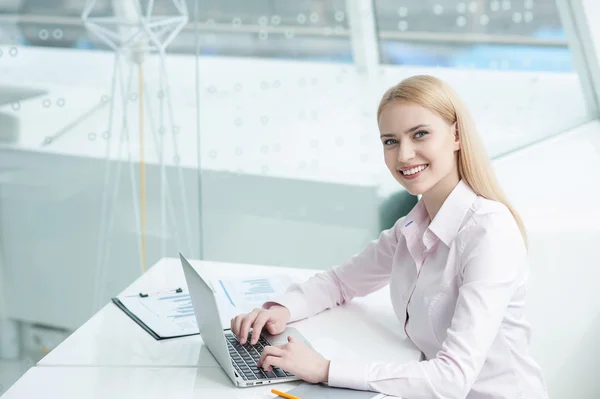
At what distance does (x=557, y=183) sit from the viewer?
9.77 feet

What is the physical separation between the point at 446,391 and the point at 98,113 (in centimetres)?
170

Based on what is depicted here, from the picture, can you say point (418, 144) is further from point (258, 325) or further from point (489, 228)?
point (258, 325)

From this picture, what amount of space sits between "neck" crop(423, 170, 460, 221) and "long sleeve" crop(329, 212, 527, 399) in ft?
0.57

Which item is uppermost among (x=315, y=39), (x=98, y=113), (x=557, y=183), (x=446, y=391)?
(x=315, y=39)

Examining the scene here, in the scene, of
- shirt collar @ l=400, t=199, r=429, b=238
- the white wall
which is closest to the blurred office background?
the white wall

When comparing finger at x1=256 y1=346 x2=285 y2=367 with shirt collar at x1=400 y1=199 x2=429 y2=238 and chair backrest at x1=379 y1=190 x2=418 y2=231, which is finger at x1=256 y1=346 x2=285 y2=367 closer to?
shirt collar at x1=400 y1=199 x2=429 y2=238

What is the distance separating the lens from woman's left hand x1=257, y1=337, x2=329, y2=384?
1.50 metres

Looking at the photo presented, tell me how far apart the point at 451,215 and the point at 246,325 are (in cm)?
50

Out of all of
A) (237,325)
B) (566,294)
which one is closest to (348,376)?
(237,325)

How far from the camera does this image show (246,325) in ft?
5.65

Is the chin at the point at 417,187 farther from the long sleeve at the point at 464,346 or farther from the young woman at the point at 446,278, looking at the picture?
the long sleeve at the point at 464,346

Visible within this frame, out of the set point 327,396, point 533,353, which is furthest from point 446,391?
point 533,353

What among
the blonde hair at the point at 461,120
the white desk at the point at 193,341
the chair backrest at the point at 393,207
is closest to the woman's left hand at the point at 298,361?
the white desk at the point at 193,341

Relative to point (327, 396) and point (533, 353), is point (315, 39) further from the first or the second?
point (327, 396)
